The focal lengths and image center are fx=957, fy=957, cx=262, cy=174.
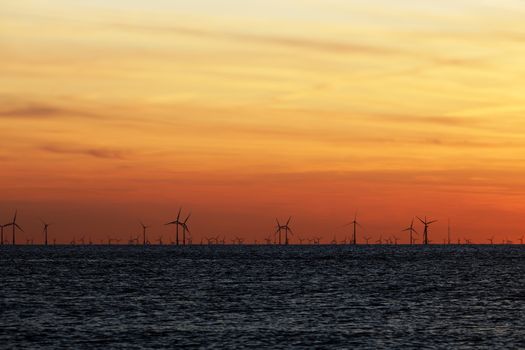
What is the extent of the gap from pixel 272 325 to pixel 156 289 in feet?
202

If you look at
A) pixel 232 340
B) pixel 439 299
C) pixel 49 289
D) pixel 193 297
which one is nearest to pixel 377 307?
pixel 439 299

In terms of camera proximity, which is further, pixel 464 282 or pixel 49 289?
pixel 464 282

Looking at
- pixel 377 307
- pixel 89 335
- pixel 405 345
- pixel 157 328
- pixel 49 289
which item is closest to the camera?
pixel 405 345

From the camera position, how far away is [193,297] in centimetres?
13938

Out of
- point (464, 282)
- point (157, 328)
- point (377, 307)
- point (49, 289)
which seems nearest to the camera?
point (157, 328)

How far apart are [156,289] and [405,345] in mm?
80012

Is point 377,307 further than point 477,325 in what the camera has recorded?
Yes

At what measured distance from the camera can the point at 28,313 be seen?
112 metres

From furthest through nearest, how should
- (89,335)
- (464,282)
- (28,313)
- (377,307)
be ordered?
1. (464,282)
2. (377,307)
3. (28,313)
4. (89,335)

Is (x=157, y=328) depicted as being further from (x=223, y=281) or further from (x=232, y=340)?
(x=223, y=281)

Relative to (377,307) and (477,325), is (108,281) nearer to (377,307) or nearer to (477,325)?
(377,307)

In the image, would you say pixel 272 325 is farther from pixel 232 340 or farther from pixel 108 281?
pixel 108 281

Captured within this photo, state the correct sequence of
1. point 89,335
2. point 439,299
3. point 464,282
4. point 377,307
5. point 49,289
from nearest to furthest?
point 89,335 → point 377,307 → point 439,299 → point 49,289 → point 464,282

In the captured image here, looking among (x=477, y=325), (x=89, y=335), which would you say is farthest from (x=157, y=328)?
(x=477, y=325)
